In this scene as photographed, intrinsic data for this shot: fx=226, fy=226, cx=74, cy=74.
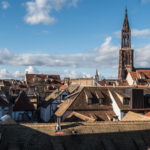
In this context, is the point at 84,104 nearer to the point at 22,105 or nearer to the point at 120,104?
the point at 120,104

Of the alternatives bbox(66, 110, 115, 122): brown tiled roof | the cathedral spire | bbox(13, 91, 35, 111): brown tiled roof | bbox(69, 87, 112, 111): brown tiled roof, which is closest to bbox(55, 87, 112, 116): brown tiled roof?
bbox(69, 87, 112, 111): brown tiled roof

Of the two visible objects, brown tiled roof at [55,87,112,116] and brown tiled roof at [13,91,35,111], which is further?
brown tiled roof at [13,91,35,111]

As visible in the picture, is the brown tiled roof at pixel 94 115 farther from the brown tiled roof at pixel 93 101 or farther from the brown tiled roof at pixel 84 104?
the brown tiled roof at pixel 93 101

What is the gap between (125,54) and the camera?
377 ft

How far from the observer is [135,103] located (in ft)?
131

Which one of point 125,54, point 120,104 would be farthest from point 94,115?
point 125,54

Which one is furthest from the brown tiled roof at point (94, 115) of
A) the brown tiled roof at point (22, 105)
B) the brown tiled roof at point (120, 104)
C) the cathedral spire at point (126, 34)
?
the cathedral spire at point (126, 34)

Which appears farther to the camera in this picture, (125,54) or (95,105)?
(125,54)

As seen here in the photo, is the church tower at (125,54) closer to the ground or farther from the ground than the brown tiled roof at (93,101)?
farther from the ground

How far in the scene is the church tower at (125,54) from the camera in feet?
365

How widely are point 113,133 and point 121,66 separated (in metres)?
91.8

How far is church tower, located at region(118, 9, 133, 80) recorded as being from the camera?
111244 millimetres

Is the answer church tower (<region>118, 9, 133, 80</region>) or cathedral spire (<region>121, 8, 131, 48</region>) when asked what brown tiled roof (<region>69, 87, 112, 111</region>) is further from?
cathedral spire (<region>121, 8, 131, 48</region>)

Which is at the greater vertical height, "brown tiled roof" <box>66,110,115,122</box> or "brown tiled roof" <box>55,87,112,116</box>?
"brown tiled roof" <box>55,87,112,116</box>
